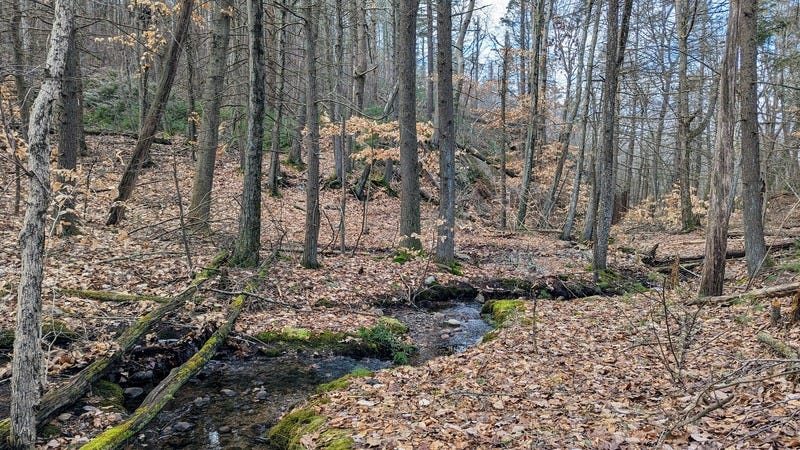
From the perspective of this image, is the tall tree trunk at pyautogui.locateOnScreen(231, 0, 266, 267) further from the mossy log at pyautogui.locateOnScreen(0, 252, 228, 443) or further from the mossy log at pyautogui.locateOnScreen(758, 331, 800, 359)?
the mossy log at pyautogui.locateOnScreen(758, 331, 800, 359)

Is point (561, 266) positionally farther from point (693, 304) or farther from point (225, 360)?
point (225, 360)

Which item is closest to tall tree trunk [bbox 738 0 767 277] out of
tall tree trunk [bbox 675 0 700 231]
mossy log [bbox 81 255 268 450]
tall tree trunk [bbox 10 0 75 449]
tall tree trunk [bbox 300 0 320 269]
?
tall tree trunk [bbox 675 0 700 231]

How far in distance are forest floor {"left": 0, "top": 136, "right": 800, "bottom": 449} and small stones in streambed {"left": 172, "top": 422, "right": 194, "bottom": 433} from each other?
0.57 meters

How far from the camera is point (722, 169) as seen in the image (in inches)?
283

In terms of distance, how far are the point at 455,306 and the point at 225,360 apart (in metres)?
5.20

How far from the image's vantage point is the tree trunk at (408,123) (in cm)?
1152

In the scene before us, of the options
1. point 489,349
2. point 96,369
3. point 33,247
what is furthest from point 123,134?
point 489,349

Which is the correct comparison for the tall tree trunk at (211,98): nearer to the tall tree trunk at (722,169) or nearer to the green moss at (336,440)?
the green moss at (336,440)

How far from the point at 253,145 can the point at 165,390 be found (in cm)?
508

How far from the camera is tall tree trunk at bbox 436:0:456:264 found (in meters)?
11.4

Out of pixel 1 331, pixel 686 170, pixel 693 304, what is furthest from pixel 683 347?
pixel 686 170

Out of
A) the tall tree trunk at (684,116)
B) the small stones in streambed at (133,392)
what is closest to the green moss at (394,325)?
the small stones in streambed at (133,392)

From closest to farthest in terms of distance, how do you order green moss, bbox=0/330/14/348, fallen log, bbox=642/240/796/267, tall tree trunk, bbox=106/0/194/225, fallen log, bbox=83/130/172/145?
green moss, bbox=0/330/14/348 → tall tree trunk, bbox=106/0/194/225 → fallen log, bbox=642/240/796/267 → fallen log, bbox=83/130/172/145

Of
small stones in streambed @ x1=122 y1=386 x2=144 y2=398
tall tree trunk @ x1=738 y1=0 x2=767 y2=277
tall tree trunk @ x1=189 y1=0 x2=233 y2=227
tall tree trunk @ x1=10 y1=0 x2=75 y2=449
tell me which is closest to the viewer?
tall tree trunk @ x1=10 y1=0 x2=75 y2=449
